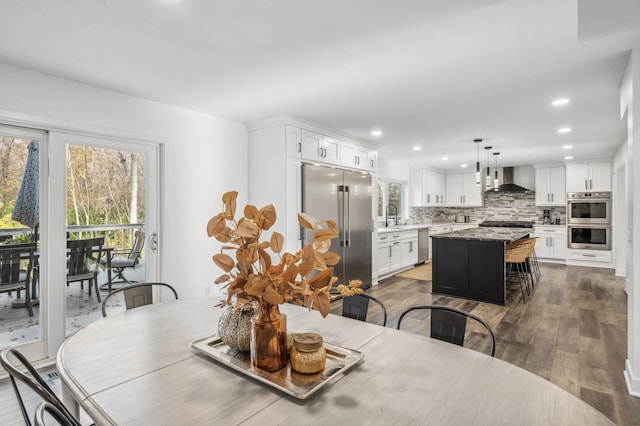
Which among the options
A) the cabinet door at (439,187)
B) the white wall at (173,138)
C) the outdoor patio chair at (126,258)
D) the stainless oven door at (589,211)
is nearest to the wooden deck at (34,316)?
the outdoor patio chair at (126,258)

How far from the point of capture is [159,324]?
1.73 metres

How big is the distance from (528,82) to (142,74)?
324cm

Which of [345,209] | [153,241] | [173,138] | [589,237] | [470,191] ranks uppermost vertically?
[173,138]

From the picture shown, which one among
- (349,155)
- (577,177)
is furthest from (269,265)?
(577,177)

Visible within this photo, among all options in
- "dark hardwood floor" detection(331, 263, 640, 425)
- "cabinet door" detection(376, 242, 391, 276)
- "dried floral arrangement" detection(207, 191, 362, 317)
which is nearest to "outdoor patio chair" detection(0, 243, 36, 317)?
"dried floral arrangement" detection(207, 191, 362, 317)

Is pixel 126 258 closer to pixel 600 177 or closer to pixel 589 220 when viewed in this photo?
pixel 589 220

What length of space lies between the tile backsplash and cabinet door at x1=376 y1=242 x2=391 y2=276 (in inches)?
99.1

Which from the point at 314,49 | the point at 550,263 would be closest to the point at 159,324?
the point at 314,49

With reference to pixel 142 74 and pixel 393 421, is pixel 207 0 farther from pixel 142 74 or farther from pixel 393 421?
pixel 393 421

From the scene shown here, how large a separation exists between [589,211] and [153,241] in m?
8.30

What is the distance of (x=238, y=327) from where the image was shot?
1344 mm

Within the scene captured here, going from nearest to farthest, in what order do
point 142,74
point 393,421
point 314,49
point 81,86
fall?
1. point 393,421
2. point 314,49
3. point 142,74
4. point 81,86

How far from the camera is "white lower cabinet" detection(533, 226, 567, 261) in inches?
306

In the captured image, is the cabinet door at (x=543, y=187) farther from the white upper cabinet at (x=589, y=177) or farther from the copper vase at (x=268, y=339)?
the copper vase at (x=268, y=339)
